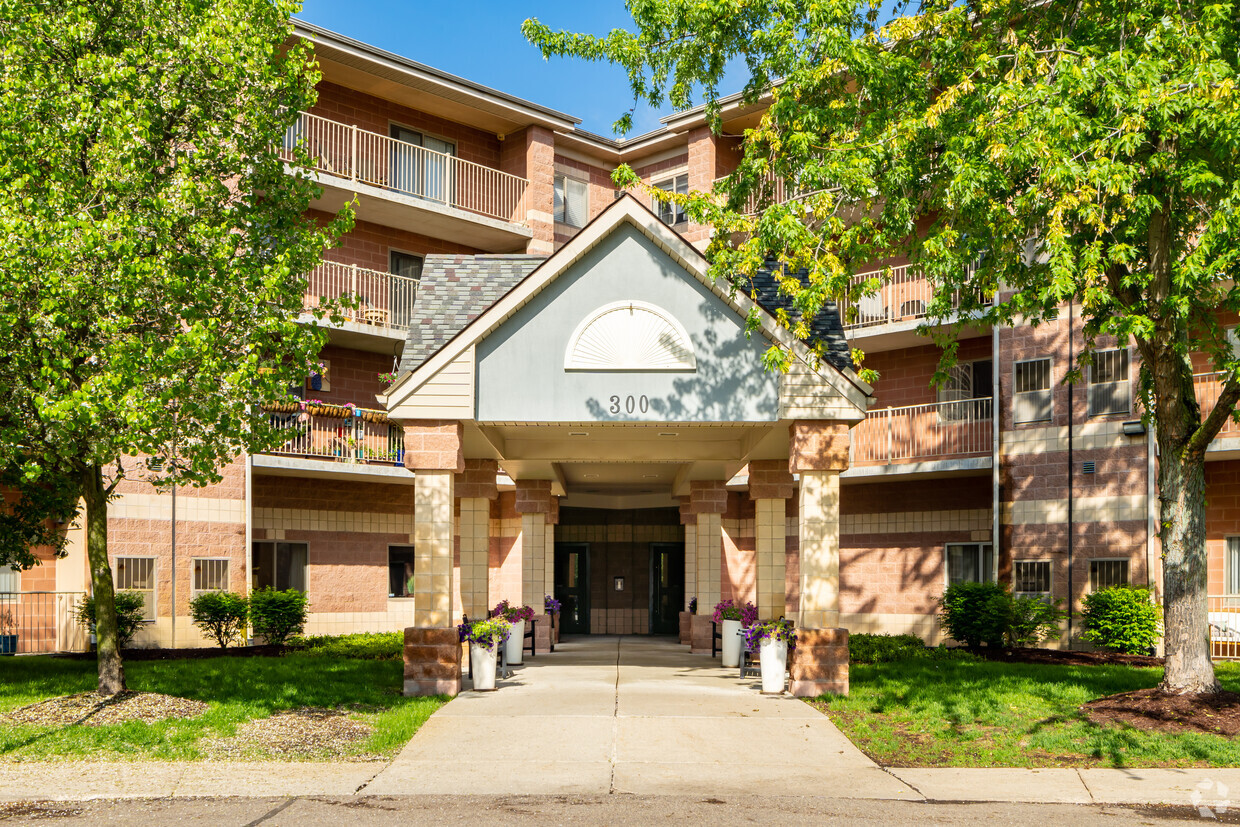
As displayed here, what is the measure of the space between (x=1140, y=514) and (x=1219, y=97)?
1469cm

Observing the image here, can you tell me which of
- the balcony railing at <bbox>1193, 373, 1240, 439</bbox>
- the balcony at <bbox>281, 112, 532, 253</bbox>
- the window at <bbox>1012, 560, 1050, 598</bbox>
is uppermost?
the balcony at <bbox>281, 112, 532, 253</bbox>

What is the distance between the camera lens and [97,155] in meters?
13.5

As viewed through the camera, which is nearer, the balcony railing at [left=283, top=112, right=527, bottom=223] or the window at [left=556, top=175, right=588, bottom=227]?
the balcony railing at [left=283, top=112, right=527, bottom=223]

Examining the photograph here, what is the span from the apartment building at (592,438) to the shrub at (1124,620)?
48.3 inches

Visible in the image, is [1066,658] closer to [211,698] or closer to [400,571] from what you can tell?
[211,698]

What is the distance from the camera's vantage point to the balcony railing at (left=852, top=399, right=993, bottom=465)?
2802 cm

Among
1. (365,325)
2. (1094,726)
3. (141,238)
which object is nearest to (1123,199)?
(1094,726)

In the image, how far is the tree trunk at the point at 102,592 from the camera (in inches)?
588

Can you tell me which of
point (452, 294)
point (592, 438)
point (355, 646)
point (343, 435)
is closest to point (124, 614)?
point (355, 646)

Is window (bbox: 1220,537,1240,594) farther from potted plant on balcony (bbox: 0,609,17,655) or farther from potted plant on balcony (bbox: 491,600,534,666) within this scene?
potted plant on balcony (bbox: 0,609,17,655)

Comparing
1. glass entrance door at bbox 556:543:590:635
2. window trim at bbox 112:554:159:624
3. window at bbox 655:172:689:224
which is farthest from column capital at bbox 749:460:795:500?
window at bbox 655:172:689:224

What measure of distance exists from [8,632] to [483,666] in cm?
1203

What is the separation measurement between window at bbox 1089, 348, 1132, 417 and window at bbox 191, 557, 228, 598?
19887 mm

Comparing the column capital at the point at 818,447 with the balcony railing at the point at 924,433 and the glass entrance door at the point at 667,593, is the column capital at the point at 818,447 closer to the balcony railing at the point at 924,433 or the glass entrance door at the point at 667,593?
the balcony railing at the point at 924,433
